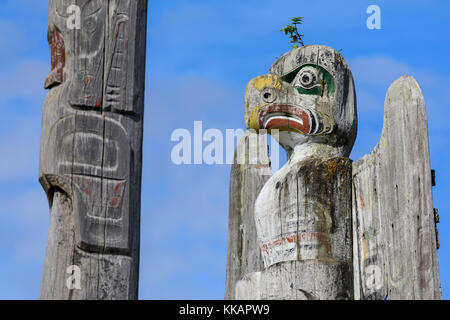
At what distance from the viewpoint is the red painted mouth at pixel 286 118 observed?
8.33 metres

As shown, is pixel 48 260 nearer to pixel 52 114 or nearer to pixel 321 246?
pixel 52 114

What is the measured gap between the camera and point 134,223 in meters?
6.35

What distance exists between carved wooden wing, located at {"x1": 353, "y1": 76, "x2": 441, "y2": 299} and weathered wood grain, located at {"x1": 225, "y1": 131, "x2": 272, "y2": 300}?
148 centimetres

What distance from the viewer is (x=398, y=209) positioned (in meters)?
6.97

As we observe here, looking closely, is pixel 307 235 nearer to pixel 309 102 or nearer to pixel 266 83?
pixel 309 102

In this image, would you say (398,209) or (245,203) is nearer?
(398,209)

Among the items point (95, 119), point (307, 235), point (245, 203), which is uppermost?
point (245, 203)

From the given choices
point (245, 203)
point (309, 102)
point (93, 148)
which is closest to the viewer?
point (93, 148)

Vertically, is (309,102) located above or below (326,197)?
above

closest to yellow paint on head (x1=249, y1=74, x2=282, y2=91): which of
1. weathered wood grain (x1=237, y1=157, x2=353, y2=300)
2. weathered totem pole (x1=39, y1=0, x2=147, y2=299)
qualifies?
weathered wood grain (x1=237, y1=157, x2=353, y2=300)

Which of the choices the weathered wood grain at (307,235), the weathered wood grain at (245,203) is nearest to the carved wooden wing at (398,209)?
the weathered wood grain at (307,235)

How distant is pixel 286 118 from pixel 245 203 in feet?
3.77

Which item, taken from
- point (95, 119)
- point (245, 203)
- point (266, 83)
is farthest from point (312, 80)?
point (95, 119)

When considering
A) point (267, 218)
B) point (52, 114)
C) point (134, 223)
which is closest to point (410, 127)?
point (267, 218)
